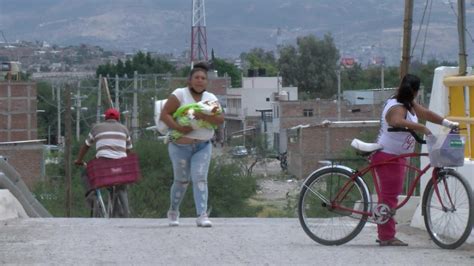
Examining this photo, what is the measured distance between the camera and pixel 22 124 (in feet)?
160

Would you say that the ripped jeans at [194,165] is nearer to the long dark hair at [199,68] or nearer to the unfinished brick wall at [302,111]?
the long dark hair at [199,68]

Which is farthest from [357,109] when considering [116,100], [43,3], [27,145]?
[43,3]

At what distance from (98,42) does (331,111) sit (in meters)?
67.9

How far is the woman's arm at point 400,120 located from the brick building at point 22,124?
109ft

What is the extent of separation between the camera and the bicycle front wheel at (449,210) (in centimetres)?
903

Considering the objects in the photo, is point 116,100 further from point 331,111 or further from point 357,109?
point 331,111

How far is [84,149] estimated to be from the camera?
14.9 m

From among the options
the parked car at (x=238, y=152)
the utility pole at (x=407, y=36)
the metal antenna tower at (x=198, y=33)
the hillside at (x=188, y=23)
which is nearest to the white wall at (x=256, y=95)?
the metal antenna tower at (x=198, y=33)

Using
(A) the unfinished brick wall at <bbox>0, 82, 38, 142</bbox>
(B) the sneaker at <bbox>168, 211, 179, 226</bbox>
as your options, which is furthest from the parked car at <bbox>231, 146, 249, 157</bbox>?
(B) the sneaker at <bbox>168, 211, 179, 226</bbox>

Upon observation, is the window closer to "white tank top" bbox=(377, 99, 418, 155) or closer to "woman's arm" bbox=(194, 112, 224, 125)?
"woman's arm" bbox=(194, 112, 224, 125)

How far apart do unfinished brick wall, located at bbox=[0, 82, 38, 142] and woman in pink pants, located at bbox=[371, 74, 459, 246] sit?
118 feet

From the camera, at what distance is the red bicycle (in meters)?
9.16

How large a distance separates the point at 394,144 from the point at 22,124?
4070cm

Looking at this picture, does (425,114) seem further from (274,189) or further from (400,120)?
(274,189)
